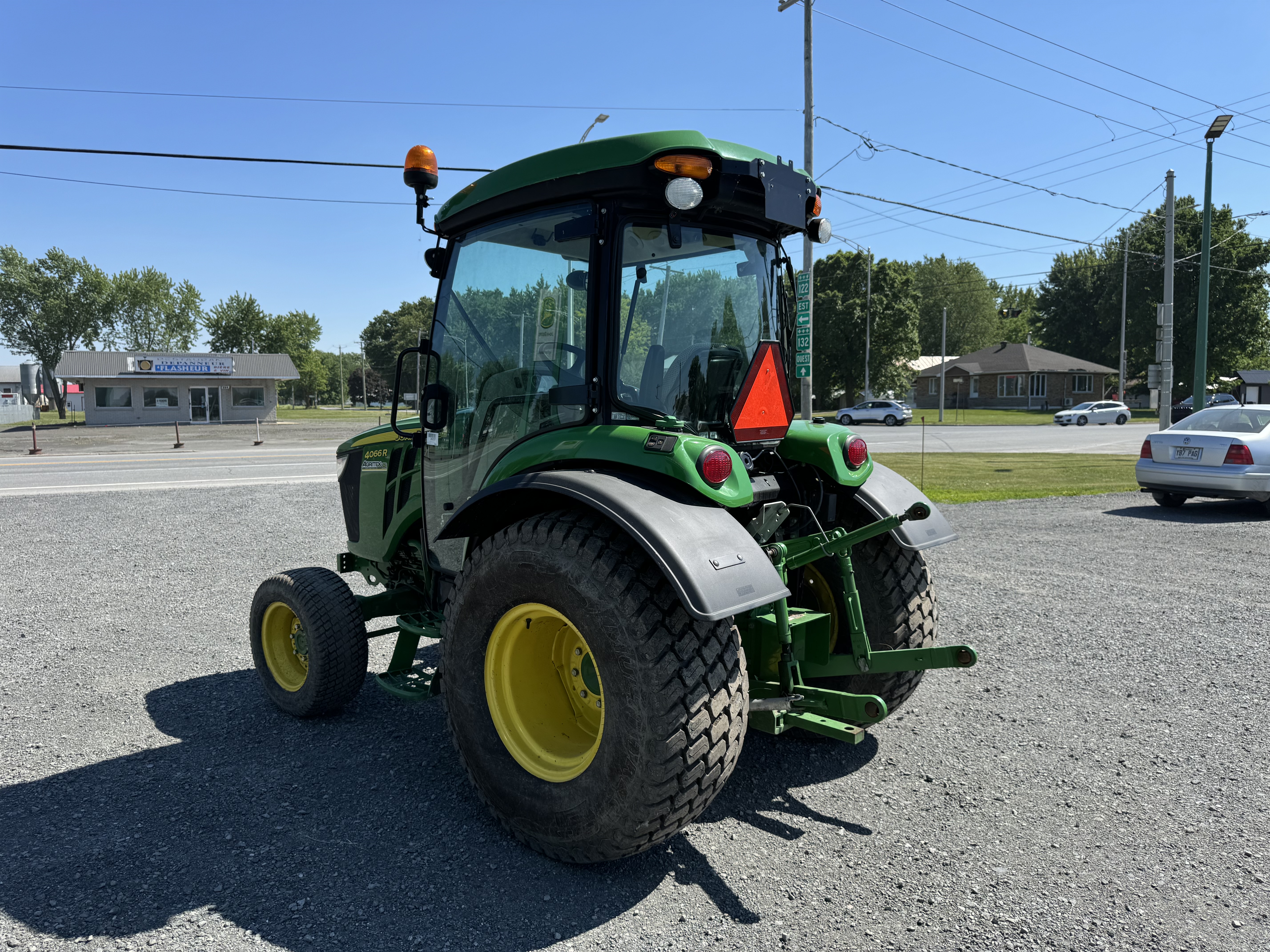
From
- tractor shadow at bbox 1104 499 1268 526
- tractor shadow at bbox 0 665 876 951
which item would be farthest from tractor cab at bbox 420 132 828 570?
tractor shadow at bbox 1104 499 1268 526

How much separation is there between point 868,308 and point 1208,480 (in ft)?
143

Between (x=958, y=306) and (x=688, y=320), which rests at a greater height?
(x=958, y=306)

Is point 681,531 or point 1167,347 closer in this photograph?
point 681,531

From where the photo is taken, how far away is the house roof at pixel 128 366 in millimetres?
42375

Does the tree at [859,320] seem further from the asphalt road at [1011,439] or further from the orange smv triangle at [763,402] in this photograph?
the orange smv triangle at [763,402]

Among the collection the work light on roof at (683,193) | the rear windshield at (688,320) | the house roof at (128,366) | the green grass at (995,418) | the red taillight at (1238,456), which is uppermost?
the house roof at (128,366)

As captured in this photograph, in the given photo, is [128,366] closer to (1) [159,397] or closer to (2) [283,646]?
(1) [159,397]

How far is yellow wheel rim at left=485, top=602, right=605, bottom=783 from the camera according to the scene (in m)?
2.98

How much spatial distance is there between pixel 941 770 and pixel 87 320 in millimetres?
89639

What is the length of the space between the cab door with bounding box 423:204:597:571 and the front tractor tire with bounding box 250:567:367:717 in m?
0.63

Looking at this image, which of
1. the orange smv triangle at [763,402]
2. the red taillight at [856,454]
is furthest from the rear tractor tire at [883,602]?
the orange smv triangle at [763,402]

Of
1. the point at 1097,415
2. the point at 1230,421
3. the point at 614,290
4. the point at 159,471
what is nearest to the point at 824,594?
the point at 614,290

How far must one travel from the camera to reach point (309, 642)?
401cm

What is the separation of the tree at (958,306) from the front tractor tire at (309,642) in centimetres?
9155
